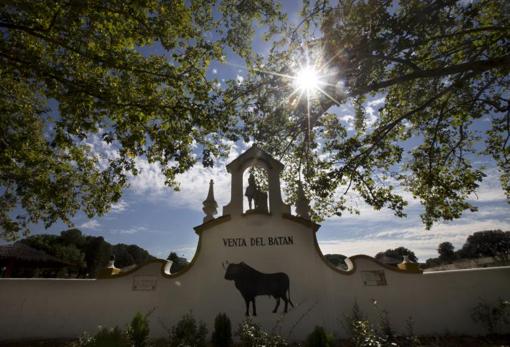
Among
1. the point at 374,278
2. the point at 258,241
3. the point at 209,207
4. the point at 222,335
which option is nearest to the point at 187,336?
the point at 222,335

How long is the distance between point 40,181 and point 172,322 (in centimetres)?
732

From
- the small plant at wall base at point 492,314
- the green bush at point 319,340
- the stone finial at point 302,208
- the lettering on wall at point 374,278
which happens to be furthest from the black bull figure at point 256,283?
the small plant at wall base at point 492,314

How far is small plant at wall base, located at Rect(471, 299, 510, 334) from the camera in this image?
809cm

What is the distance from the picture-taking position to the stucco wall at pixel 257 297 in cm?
818

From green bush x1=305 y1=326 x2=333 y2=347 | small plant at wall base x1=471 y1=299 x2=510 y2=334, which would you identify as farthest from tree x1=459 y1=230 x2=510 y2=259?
green bush x1=305 y1=326 x2=333 y2=347

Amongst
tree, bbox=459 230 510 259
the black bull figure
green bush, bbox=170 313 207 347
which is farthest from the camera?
tree, bbox=459 230 510 259

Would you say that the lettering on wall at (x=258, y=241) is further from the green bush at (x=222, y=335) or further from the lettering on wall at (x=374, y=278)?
the green bush at (x=222, y=335)

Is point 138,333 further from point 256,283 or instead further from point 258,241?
point 258,241

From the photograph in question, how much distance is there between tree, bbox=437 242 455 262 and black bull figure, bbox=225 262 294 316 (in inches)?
3283

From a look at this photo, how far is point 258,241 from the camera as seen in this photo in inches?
365

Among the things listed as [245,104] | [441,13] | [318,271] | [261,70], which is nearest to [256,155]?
[245,104]

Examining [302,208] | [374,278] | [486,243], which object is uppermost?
[302,208]

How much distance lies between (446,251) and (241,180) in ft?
281

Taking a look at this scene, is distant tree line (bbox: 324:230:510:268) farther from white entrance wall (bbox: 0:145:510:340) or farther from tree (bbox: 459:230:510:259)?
white entrance wall (bbox: 0:145:510:340)
